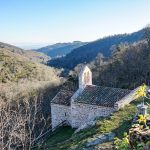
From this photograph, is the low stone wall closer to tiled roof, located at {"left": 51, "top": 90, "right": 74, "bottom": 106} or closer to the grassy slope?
the grassy slope

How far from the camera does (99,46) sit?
127m

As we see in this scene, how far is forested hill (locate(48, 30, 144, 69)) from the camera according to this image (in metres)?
110

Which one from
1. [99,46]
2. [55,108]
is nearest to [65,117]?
[55,108]

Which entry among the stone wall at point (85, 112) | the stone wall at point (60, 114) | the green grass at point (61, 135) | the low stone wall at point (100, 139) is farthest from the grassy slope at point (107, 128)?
the stone wall at point (60, 114)

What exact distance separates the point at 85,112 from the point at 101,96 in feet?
5.96

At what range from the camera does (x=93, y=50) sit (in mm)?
123125

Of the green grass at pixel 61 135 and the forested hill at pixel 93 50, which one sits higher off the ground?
the forested hill at pixel 93 50

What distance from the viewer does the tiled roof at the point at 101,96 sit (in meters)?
23.8

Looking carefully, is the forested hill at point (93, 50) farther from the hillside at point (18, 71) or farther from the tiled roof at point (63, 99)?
the tiled roof at point (63, 99)

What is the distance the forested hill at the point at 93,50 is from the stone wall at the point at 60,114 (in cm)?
7809

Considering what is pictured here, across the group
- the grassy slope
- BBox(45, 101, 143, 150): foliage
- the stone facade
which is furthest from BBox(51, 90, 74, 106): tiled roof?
BBox(45, 101, 143, 150): foliage

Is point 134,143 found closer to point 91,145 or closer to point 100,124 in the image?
point 91,145

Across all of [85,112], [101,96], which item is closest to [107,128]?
[101,96]

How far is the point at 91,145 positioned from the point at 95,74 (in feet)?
106
